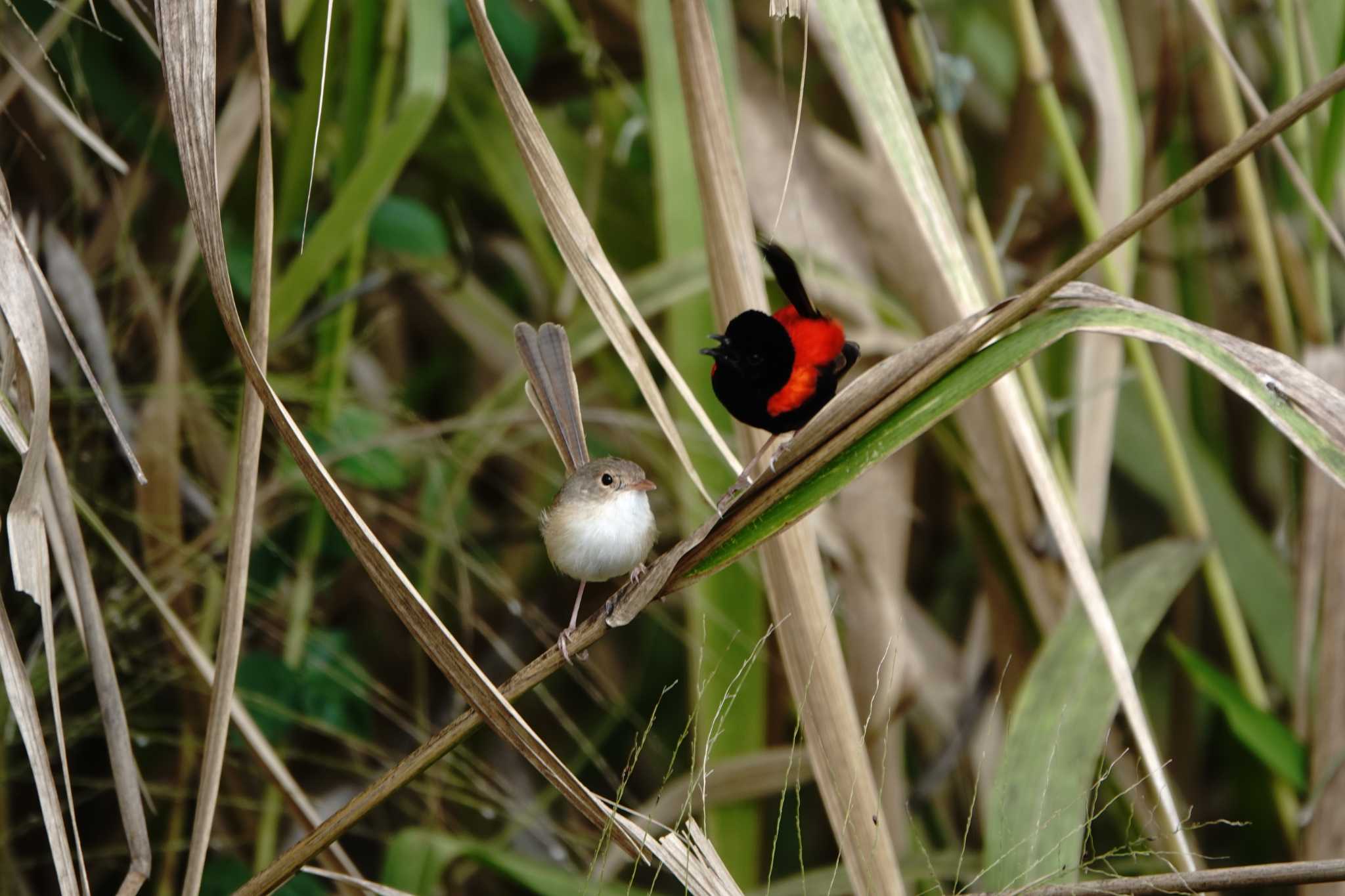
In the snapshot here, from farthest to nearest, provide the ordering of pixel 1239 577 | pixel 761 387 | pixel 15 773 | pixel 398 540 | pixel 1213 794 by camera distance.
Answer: pixel 1213 794, pixel 1239 577, pixel 398 540, pixel 15 773, pixel 761 387

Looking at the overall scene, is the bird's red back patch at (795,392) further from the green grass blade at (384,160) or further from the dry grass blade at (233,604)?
the green grass blade at (384,160)

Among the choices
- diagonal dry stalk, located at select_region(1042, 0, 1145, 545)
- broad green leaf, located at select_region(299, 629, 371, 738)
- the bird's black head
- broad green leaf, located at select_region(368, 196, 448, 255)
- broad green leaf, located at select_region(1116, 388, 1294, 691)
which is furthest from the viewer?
broad green leaf, located at select_region(1116, 388, 1294, 691)

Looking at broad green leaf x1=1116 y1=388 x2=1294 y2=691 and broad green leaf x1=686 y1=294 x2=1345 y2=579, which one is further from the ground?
broad green leaf x1=686 y1=294 x2=1345 y2=579

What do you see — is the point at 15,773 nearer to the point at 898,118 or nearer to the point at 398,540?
the point at 398,540

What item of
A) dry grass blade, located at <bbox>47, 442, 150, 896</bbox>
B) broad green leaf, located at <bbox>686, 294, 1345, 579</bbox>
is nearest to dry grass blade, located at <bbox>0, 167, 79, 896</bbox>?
dry grass blade, located at <bbox>47, 442, 150, 896</bbox>

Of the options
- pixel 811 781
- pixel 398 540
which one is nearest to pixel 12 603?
pixel 398 540

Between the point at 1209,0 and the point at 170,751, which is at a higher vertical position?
the point at 1209,0

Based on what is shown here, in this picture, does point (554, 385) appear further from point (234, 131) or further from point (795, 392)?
point (234, 131)

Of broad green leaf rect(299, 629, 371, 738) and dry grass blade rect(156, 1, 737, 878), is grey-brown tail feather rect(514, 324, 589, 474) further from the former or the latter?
broad green leaf rect(299, 629, 371, 738)
